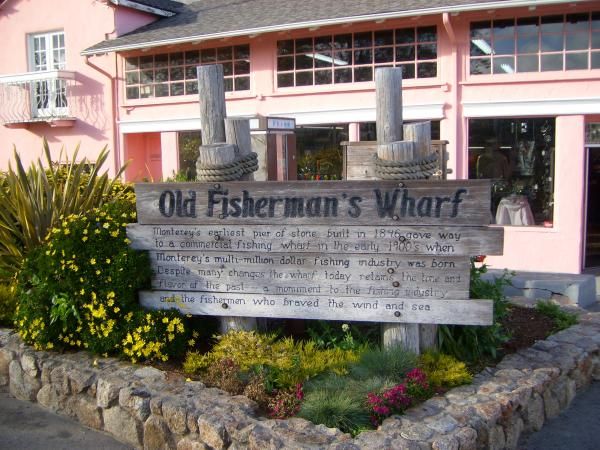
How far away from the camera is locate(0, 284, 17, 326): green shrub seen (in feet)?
20.3

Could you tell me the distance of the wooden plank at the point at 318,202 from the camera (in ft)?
15.2

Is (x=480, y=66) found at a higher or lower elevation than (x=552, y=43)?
lower

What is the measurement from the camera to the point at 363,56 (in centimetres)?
1160

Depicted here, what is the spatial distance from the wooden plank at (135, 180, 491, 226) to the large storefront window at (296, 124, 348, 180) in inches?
270

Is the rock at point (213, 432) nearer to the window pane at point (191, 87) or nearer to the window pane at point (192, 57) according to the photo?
the window pane at point (191, 87)

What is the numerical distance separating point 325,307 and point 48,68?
12.7 m

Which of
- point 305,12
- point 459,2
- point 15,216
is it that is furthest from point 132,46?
point 15,216

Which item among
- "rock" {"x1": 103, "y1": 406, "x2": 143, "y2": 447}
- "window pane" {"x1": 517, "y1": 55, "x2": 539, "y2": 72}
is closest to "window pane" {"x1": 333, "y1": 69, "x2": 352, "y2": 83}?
"window pane" {"x1": 517, "y1": 55, "x2": 539, "y2": 72}

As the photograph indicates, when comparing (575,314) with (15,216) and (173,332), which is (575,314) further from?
(15,216)

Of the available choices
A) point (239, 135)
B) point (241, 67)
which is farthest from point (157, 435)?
point (241, 67)

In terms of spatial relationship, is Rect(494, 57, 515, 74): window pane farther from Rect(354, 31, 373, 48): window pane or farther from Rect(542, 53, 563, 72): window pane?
Rect(354, 31, 373, 48): window pane

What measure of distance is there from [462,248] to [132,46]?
10.1 m

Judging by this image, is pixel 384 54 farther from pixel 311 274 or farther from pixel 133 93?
pixel 311 274

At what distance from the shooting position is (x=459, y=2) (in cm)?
1023
